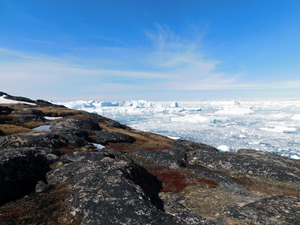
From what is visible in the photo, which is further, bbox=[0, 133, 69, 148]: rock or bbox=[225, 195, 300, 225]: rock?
bbox=[0, 133, 69, 148]: rock

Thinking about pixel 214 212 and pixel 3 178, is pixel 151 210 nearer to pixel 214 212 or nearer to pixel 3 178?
pixel 214 212

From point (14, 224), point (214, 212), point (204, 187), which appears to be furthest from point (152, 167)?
point (14, 224)

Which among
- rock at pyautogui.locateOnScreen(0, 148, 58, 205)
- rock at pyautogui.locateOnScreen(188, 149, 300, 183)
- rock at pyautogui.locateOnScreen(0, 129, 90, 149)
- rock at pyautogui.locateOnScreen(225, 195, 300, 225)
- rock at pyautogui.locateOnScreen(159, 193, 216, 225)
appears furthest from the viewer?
rock at pyautogui.locateOnScreen(188, 149, 300, 183)

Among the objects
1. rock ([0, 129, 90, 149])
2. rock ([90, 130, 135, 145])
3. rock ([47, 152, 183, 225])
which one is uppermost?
rock ([0, 129, 90, 149])

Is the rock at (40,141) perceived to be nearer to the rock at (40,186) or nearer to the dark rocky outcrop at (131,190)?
the dark rocky outcrop at (131,190)

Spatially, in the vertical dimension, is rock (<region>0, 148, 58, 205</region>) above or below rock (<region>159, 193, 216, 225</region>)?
above

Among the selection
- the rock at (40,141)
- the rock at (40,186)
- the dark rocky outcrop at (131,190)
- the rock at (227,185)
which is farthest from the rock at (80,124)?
the rock at (227,185)

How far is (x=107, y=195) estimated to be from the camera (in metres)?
12.2

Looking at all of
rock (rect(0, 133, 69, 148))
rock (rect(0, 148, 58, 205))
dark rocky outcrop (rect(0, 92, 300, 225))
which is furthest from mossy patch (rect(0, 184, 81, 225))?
rock (rect(0, 133, 69, 148))

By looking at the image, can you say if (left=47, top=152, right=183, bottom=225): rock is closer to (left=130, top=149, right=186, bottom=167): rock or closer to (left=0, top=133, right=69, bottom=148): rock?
(left=130, top=149, right=186, bottom=167): rock

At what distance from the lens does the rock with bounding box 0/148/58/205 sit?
44.0 ft

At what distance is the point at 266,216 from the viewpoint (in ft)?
44.5

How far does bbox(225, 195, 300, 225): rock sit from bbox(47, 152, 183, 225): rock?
6263 mm

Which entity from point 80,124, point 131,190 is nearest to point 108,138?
point 80,124
